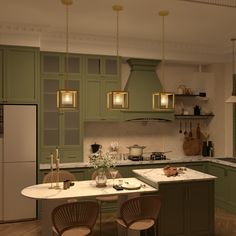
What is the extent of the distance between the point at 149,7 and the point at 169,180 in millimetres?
2180

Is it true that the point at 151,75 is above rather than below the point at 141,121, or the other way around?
above

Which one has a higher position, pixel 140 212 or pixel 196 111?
pixel 196 111

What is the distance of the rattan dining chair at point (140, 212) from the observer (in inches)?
127

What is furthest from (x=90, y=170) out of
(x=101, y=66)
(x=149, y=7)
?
(x=149, y=7)

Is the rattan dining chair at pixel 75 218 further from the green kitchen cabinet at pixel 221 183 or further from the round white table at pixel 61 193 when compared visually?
the green kitchen cabinet at pixel 221 183

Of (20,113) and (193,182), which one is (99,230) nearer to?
(193,182)

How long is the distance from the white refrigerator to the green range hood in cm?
178

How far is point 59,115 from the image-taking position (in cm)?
521

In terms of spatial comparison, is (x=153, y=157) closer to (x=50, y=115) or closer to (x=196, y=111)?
(x=196, y=111)

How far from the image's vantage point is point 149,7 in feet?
12.6

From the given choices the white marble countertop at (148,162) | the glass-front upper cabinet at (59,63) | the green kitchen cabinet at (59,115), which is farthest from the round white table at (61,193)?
the glass-front upper cabinet at (59,63)

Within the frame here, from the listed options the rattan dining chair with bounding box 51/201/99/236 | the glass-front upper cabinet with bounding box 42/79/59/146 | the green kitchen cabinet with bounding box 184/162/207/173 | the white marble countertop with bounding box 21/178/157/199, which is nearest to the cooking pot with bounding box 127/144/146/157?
the green kitchen cabinet with bounding box 184/162/207/173

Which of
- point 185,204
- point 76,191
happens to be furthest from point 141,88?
point 76,191

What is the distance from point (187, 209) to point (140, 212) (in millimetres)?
883
